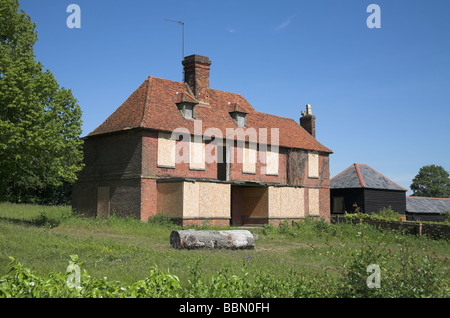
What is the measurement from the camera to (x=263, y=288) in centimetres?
786

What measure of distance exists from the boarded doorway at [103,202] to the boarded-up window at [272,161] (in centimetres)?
1151

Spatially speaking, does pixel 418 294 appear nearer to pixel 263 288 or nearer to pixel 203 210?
pixel 263 288

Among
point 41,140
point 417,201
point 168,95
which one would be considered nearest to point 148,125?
point 168,95

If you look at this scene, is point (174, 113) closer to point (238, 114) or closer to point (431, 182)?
point (238, 114)

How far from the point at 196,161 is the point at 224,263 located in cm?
1716

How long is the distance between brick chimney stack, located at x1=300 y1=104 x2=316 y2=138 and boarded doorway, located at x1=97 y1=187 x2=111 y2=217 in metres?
19.3

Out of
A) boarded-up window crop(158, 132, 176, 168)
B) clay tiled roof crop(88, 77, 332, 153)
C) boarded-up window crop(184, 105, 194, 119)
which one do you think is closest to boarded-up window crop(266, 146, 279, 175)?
clay tiled roof crop(88, 77, 332, 153)

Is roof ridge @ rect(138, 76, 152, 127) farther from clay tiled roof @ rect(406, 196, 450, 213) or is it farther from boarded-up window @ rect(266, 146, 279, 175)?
clay tiled roof @ rect(406, 196, 450, 213)

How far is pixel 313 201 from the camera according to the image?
1453 inches

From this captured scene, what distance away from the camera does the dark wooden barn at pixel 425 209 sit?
48531 mm

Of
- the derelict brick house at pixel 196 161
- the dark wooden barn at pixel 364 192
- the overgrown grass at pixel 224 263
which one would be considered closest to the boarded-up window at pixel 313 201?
the derelict brick house at pixel 196 161

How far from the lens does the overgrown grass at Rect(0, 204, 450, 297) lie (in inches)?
290

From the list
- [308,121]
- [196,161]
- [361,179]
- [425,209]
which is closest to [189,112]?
[196,161]

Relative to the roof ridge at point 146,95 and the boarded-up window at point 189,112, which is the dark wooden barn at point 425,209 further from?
the roof ridge at point 146,95
